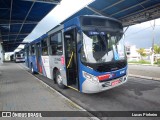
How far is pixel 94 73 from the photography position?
6.26m

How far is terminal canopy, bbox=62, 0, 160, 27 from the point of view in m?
12.3

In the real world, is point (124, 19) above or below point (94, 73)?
above

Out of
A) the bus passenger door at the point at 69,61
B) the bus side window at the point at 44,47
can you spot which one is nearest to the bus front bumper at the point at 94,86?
the bus passenger door at the point at 69,61

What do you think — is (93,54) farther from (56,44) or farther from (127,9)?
(127,9)

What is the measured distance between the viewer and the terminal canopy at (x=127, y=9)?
12316mm

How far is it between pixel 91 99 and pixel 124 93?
1707 mm

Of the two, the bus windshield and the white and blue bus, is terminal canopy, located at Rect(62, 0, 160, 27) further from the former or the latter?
the bus windshield

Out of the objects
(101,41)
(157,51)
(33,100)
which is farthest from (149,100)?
(157,51)

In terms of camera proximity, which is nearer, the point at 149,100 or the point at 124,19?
the point at 149,100

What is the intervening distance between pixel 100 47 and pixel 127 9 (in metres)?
8.20

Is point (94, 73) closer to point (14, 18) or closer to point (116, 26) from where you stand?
point (116, 26)

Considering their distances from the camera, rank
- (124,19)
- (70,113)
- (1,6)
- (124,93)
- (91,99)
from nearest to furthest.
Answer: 1. (70,113)
2. (91,99)
3. (124,93)
4. (1,6)
5. (124,19)

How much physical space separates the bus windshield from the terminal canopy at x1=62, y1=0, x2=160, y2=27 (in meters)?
6.23

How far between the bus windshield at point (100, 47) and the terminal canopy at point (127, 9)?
6225 millimetres
